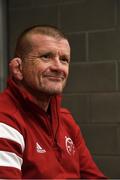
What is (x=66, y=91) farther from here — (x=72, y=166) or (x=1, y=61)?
(x=72, y=166)

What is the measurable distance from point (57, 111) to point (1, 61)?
3.42 ft

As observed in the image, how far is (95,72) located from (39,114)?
0.98 m

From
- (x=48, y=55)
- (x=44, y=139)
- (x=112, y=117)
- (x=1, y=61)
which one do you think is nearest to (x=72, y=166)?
(x=44, y=139)

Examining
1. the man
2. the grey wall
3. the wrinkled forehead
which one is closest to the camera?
the man

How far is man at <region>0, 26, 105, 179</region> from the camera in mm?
1368

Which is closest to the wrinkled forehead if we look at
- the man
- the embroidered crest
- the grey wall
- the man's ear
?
the man

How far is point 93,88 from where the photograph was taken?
2412 millimetres

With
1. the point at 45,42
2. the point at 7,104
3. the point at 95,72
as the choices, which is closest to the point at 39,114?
the point at 7,104

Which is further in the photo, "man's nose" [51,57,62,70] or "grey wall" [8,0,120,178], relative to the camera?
"grey wall" [8,0,120,178]

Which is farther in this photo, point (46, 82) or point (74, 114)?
point (74, 114)

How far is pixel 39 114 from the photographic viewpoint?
151 centimetres

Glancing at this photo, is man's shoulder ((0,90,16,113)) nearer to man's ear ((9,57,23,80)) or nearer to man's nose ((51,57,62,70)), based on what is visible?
man's ear ((9,57,23,80))

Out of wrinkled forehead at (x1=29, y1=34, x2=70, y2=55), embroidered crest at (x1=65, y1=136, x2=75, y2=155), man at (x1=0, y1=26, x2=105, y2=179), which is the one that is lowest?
embroidered crest at (x1=65, y1=136, x2=75, y2=155)

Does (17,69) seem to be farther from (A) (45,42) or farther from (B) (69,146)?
(B) (69,146)
